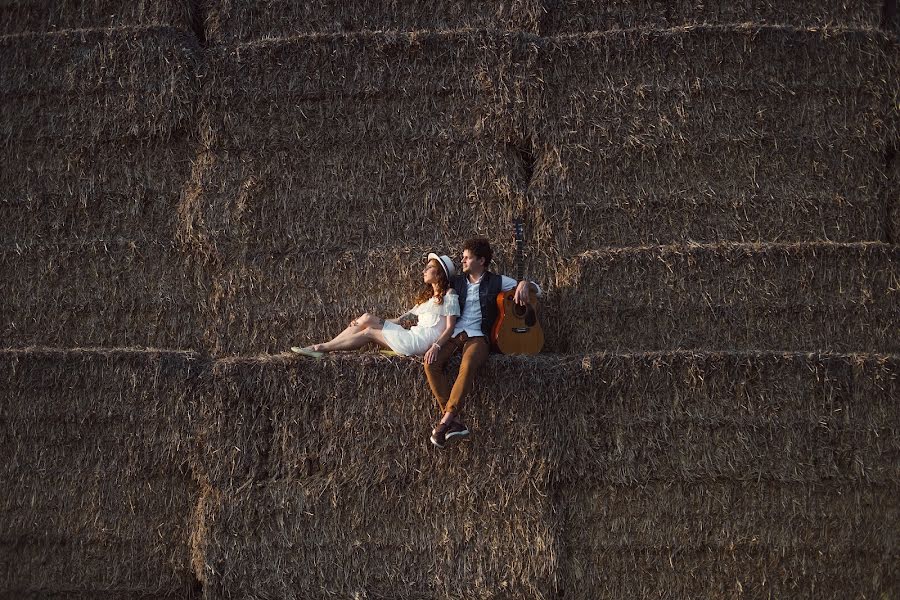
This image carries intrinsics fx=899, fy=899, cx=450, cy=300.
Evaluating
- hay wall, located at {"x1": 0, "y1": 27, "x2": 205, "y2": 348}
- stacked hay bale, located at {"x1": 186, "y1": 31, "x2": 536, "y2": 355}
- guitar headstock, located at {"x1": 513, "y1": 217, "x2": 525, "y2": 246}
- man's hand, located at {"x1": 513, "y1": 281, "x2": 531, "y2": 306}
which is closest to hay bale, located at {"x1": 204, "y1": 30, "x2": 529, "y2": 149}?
stacked hay bale, located at {"x1": 186, "y1": 31, "x2": 536, "y2": 355}

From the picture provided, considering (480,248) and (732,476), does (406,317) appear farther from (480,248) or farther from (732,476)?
(732,476)

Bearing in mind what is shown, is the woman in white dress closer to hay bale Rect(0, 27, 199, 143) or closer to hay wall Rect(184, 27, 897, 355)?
hay wall Rect(184, 27, 897, 355)

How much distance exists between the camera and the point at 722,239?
17.7 feet

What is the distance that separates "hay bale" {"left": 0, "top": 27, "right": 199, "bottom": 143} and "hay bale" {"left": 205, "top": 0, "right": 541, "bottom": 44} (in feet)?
1.16

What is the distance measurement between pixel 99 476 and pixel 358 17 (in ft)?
10.4

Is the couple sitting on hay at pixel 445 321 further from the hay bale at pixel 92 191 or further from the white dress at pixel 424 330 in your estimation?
the hay bale at pixel 92 191

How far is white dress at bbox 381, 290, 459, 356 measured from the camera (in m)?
5.07

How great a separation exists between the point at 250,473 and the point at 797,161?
3.68 metres

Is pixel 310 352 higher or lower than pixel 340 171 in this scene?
lower

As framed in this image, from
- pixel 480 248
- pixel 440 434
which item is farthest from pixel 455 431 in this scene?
pixel 480 248

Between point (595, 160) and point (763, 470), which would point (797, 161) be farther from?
point (763, 470)

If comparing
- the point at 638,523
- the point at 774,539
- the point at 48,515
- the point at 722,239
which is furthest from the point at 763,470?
the point at 48,515

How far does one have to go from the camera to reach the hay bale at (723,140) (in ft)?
17.6

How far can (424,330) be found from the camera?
202 inches
